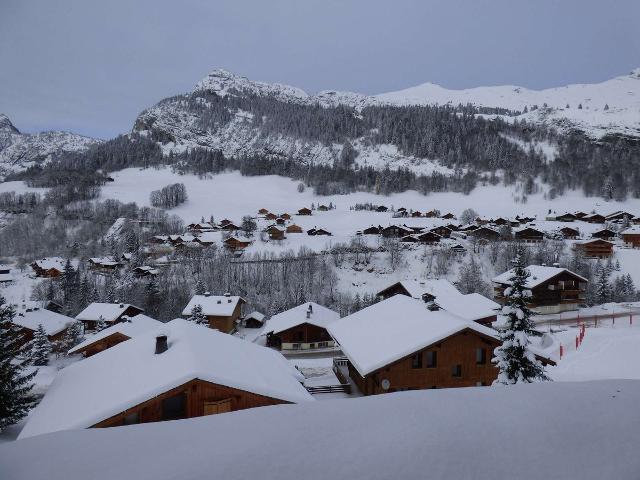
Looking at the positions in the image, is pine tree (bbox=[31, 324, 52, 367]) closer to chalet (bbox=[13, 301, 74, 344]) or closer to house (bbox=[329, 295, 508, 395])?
chalet (bbox=[13, 301, 74, 344])

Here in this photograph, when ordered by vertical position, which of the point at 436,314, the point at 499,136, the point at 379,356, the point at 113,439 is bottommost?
the point at 379,356

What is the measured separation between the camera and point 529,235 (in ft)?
240

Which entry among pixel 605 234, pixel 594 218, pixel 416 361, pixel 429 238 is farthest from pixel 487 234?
pixel 416 361

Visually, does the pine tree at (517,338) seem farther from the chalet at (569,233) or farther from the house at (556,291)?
the chalet at (569,233)

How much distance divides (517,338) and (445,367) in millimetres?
6249

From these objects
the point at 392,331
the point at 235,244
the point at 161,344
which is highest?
the point at 161,344

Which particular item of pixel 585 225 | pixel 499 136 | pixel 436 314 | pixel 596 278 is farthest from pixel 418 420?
pixel 499 136

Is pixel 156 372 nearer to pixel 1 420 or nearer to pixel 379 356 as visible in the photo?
A: pixel 379 356

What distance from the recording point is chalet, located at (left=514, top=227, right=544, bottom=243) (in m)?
72.4

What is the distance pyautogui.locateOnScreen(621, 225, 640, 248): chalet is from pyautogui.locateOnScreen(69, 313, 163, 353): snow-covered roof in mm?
80021

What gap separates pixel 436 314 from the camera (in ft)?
63.5

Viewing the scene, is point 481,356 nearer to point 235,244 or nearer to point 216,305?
point 216,305

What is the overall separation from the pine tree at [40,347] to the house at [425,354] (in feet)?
96.2

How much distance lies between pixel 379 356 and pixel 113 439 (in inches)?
588
